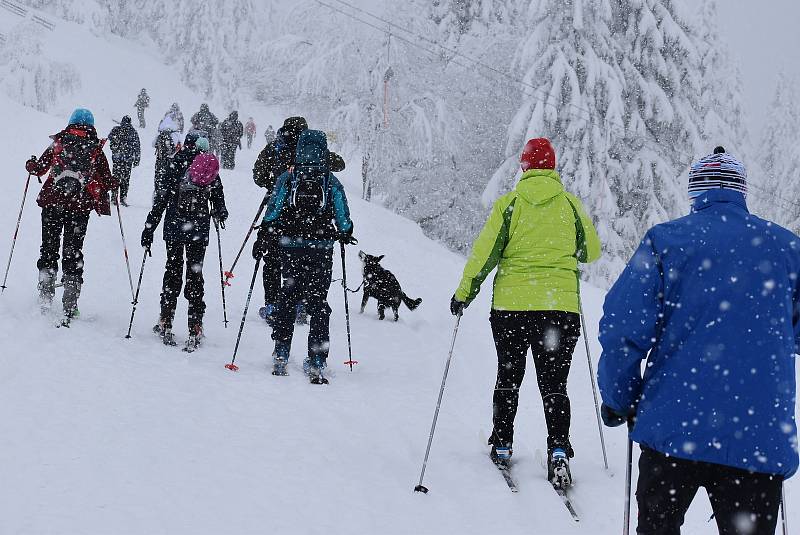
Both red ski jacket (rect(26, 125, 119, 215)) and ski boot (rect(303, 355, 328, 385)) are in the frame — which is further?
red ski jacket (rect(26, 125, 119, 215))

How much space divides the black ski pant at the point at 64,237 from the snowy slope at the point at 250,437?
2.00ft

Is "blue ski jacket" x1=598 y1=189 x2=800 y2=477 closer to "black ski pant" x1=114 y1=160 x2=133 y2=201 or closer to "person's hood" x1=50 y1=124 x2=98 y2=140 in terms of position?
"person's hood" x1=50 y1=124 x2=98 y2=140

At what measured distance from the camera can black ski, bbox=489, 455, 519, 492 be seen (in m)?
4.55

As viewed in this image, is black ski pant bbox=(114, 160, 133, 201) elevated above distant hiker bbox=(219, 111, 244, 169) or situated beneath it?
situated beneath

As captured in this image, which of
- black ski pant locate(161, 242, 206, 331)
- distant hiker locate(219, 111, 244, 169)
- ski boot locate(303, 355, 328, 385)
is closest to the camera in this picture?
ski boot locate(303, 355, 328, 385)

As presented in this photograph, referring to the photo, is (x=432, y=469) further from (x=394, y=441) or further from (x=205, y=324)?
(x=205, y=324)

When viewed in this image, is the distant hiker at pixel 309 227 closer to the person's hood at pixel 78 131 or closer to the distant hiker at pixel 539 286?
the distant hiker at pixel 539 286

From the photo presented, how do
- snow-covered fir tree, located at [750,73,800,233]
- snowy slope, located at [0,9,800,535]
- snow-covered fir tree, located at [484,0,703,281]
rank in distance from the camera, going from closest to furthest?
snowy slope, located at [0,9,800,535] → snow-covered fir tree, located at [484,0,703,281] → snow-covered fir tree, located at [750,73,800,233]

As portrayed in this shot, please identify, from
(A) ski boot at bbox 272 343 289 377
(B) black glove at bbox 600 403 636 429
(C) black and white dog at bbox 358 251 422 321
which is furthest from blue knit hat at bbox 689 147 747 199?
(C) black and white dog at bbox 358 251 422 321

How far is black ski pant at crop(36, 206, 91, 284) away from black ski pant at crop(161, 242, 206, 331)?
1.00 m

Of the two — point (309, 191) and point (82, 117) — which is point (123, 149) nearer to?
Result: point (82, 117)

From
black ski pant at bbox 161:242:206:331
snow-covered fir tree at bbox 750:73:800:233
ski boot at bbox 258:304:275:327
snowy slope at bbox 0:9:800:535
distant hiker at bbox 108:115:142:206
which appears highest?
snow-covered fir tree at bbox 750:73:800:233

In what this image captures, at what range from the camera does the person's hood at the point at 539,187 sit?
4.55 meters

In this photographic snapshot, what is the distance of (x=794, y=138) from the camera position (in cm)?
4594
